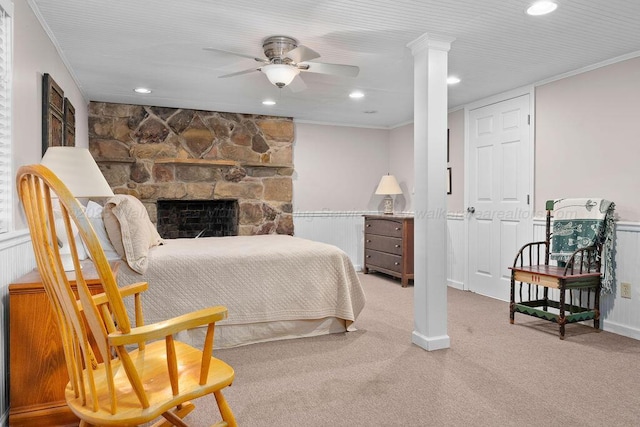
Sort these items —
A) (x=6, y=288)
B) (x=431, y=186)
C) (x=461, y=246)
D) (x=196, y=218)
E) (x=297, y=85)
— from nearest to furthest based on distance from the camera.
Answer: (x=6, y=288) < (x=431, y=186) < (x=297, y=85) < (x=461, y=246) < (x=196, y=218)

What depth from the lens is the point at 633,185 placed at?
3.41 m

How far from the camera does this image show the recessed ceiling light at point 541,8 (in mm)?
2518

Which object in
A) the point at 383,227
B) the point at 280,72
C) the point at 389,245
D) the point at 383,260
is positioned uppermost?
the point at 280,72

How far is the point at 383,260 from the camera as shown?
228 inches

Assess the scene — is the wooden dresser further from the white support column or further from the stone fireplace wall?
the white support column

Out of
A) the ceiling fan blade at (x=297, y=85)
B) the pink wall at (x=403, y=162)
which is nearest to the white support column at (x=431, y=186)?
the ceiling fan blade at (x=297, y=85)

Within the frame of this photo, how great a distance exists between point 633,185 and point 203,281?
339cm

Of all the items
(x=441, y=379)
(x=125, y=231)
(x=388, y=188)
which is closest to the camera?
Result: (x=441, y=379)

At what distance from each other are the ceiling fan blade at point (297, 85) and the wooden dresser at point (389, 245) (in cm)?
209

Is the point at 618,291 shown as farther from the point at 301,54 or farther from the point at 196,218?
the point at 196,218

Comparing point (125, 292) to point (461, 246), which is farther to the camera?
point (461, 246)

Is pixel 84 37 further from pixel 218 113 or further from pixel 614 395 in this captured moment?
pixel 614 395

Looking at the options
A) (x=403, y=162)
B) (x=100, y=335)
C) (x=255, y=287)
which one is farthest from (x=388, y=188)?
(x=100, y=335)

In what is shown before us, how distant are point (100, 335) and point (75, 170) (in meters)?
1.36
